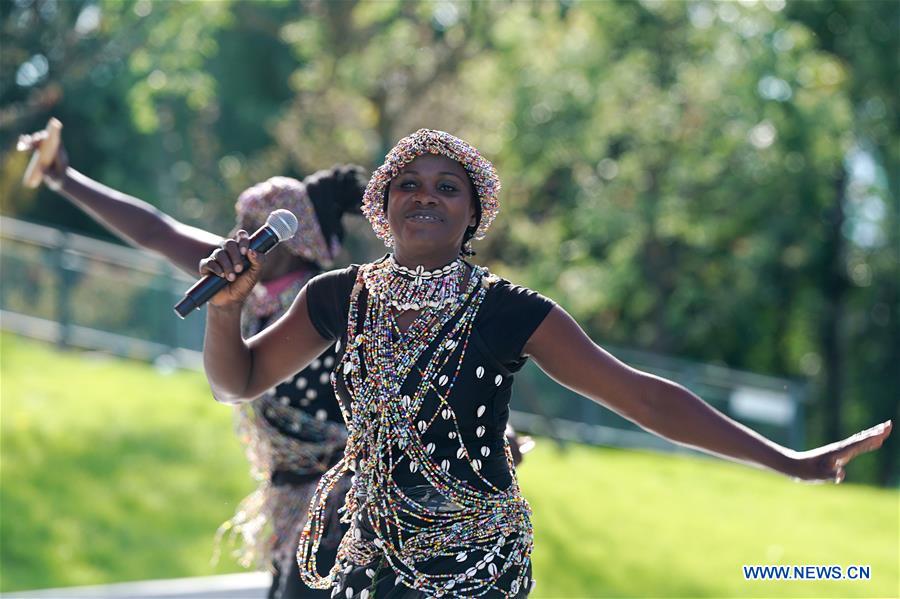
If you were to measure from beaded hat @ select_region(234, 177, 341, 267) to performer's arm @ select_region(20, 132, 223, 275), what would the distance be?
0.62 ft

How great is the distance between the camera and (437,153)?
3654 mm

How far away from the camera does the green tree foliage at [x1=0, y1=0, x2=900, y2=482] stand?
16500mm

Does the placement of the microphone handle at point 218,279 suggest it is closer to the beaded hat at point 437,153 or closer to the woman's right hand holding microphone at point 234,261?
the woman's right hand holding microphone at point 234,261

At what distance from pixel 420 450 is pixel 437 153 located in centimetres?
79

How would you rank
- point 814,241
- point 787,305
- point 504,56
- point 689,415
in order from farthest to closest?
1. point 787,305
2. point 814,241
3. point 504,56
4. point 689,415

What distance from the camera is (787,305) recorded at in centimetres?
2734

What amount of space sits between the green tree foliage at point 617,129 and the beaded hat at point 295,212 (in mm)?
8050

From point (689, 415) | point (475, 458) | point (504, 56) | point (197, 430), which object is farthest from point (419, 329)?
point (504, 56)

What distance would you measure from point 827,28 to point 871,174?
9.14 ft

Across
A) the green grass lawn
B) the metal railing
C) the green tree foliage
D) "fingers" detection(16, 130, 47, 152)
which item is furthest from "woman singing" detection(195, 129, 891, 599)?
the metal railing

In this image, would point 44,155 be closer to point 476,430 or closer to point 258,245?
point 258,245

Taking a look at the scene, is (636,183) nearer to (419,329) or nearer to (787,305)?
(787,305)

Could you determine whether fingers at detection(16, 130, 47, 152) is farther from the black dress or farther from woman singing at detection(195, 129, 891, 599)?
the black dress

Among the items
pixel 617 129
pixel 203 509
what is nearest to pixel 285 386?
pixel 203 509
